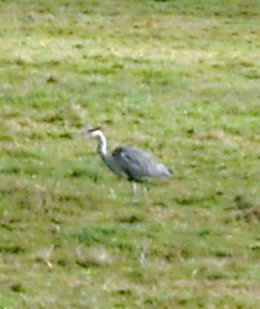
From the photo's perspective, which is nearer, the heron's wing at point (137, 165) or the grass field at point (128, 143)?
the grass field at point (128, 143)

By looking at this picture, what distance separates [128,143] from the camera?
18938 mm

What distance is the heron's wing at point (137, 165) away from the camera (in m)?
15.6

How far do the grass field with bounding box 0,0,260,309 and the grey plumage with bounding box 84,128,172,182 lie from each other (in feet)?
0.89

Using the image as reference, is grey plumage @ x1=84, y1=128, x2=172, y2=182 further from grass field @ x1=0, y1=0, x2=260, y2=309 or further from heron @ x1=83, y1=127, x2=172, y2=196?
grass field @ x1=0, y1=0, x2=260, y2=309

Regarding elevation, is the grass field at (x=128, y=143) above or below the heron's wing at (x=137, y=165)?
below

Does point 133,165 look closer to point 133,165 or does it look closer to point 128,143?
point 133,165

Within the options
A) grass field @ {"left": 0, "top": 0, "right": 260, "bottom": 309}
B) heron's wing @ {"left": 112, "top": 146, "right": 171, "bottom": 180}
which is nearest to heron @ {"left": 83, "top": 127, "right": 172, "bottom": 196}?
heron's wing @ {"left": 112, "top": 146, "right": 171, "bottom": 180}

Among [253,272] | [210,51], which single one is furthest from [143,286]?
[210,51]

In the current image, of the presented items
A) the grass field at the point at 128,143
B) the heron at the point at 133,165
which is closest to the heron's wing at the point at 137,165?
the heron at the point at 133,165

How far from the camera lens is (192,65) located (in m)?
24.8

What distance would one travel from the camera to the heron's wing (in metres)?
15.6

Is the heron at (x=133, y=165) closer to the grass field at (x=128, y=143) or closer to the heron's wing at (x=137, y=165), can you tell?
the heron's wing at (x=137, y=165)

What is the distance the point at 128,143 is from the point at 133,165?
3.33m

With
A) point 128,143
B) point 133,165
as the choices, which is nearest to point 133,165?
point 133,165
